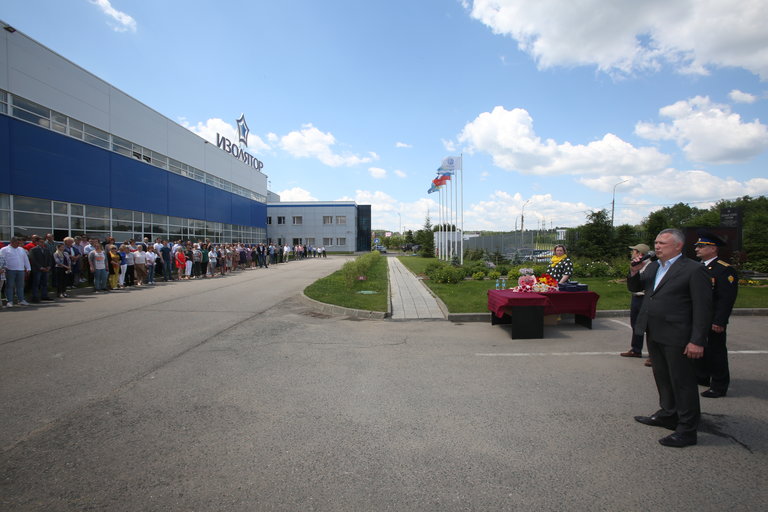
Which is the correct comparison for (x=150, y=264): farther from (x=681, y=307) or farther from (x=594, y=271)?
(x=594, y=271)

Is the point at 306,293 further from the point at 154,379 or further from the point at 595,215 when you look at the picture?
the point at 595,215

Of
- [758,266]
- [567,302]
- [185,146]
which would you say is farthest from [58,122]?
[758,266]

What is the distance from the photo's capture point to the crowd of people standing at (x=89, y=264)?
1084 centimetres

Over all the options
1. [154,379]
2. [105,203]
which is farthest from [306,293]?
[105,203]

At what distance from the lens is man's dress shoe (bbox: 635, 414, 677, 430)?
3781mm

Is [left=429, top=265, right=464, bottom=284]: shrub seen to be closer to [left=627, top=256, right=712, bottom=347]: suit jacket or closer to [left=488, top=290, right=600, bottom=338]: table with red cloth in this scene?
[left=488, top=290, right=600, bottom=338]: table with red cloth

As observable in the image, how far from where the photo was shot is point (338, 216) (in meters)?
69.8

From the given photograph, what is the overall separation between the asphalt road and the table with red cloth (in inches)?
18.4

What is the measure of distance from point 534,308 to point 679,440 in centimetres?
422

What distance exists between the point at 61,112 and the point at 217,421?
83.9 ft

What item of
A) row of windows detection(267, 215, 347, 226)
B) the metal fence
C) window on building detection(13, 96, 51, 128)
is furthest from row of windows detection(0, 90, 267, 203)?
row of windows detection(267, 215, 347, 226)

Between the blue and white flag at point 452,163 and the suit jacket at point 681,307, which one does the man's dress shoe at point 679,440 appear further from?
the blue and white flag at point 452,163

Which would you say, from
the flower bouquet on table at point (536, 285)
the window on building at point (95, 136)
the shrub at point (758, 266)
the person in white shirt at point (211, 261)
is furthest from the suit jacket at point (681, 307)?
the window on building at point (95, 136)

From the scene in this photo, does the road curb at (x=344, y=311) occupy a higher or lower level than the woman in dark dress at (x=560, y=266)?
lower
